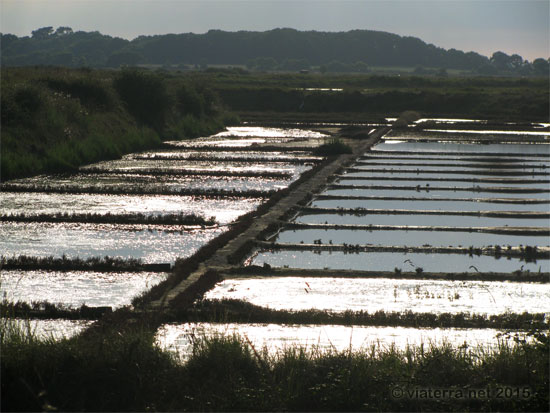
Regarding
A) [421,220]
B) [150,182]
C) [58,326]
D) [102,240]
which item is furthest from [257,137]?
[58,326]

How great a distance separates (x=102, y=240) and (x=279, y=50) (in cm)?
16952

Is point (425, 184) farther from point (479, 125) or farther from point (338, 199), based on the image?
point (479, 125)

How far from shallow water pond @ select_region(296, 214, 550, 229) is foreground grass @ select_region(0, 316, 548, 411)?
26.4ft

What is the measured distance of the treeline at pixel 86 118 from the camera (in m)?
20.4

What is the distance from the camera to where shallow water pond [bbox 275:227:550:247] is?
11.9 m

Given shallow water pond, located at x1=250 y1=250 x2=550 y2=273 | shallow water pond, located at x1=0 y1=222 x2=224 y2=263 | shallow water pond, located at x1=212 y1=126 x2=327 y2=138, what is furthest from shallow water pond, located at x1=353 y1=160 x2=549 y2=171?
shallow water pond, located at x1=250 y1=250 x2=550 y2=273

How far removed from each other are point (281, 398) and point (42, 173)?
52.1 feet

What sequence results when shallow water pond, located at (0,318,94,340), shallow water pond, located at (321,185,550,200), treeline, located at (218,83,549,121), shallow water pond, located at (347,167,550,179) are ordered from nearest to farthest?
shallow water pond, located at (0,318,94,340), shallow water pond, located at (321,185,550,200), shallow water pond, located at (347,167,550,179), treeline, located at (218,83,549,121)

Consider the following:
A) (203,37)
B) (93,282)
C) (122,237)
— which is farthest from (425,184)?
(203,37)

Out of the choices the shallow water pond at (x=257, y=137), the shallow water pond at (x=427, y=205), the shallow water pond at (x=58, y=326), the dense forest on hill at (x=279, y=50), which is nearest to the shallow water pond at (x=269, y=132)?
the shallow water pond at (x=257, y=137)

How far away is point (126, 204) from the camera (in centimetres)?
1515

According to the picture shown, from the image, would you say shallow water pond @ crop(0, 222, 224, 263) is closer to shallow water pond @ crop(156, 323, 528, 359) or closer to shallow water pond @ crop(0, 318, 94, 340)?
shallow water pond @ crop(0, 318, 94, 340)

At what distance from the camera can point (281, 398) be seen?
16.7 feet

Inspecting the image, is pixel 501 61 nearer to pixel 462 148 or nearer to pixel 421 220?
pixel 462 148
